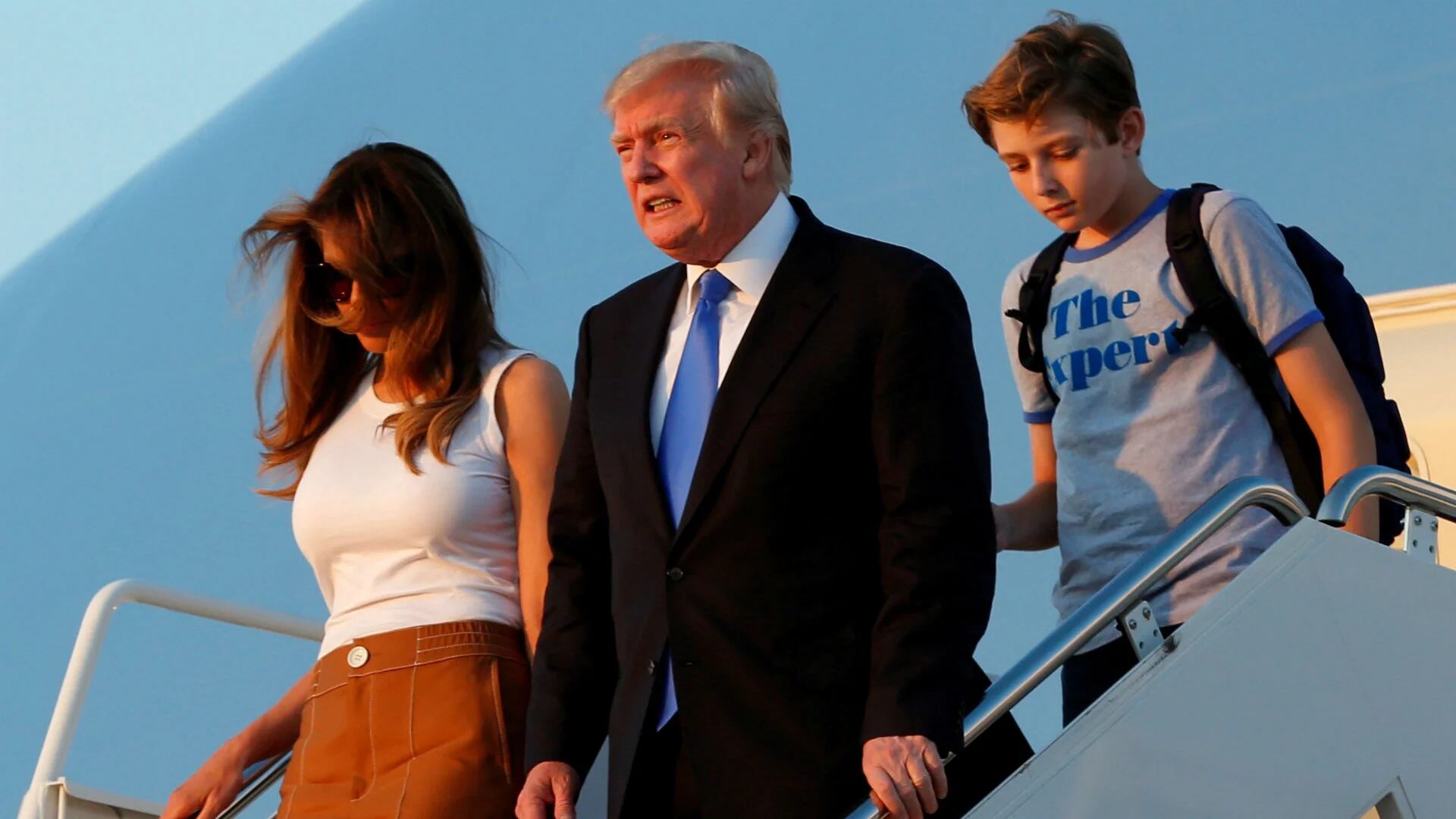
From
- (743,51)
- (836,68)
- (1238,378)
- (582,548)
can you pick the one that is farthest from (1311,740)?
(836,68)

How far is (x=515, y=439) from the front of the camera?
340cm

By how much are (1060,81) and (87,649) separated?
102 inches

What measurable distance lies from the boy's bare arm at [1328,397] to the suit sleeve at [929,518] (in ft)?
2.53

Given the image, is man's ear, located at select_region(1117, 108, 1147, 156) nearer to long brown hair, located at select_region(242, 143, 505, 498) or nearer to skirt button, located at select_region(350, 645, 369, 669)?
long brown hair, located at select_region(242, 143, 505, 498)

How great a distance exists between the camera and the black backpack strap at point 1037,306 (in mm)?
3709

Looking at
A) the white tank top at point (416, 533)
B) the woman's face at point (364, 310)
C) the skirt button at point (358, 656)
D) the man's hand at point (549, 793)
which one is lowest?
the man's hand at point (549, 793)

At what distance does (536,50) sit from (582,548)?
64.4ft

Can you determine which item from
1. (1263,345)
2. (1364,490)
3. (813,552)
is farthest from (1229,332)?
(813,552)

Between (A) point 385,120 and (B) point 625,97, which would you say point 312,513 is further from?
(A) point 385,120

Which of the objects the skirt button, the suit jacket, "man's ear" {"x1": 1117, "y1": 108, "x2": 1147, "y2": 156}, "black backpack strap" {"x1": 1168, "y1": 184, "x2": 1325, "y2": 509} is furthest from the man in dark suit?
"man's ear" {"x1": 1117, "y1": 108, "x2": 1147, "y2": 156}

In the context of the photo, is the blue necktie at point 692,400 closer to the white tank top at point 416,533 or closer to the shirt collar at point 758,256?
the shirt collar at point 758,256

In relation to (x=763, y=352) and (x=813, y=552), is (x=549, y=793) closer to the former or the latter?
(x=813, y=552)

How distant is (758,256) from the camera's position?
305 centimetres

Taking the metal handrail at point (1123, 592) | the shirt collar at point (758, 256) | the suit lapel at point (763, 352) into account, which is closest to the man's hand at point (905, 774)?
the metal handrail at point (1123, 592)
